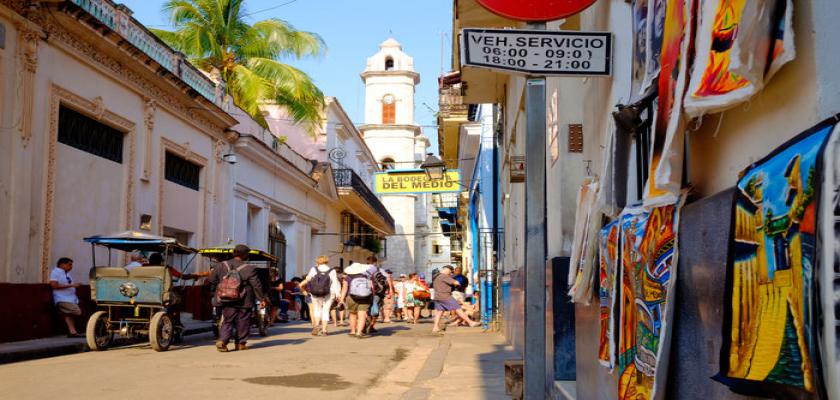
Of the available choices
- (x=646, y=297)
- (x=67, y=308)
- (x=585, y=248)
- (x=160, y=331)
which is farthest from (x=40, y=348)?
(x=646, y=297)

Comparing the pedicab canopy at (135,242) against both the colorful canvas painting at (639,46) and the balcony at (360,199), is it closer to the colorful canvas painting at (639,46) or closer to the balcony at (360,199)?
the colorful canvas painting at (639,46)

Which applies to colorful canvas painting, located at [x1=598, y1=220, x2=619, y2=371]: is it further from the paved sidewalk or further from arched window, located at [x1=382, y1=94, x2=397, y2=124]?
arched window, located at [x1=382, y1=94, x2=397, y2=124]

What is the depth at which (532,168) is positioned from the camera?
4.25m

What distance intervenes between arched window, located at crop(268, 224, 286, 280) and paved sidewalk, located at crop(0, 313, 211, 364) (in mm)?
16726

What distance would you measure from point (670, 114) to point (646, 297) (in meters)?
0.87

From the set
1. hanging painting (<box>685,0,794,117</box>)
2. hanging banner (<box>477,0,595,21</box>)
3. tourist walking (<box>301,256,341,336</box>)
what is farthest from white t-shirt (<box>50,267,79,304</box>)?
hanging painting (<box>685,0,794,117</box>)

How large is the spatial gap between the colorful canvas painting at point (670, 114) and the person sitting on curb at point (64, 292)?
41.4ft

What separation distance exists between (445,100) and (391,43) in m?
37.6

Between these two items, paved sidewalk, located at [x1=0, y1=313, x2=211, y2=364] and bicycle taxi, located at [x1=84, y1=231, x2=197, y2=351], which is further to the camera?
bicycle taxi, located at [x1=84, y1=231, x2=197, y2=351]

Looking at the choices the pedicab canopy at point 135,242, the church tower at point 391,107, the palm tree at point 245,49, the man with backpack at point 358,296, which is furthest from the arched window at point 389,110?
the pedicab canopy at point 135,242

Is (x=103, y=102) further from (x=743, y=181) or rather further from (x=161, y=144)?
(x=743, y=181)

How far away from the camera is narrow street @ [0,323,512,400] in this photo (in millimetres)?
8430

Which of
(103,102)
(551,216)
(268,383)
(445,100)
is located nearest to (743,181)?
(551,216)

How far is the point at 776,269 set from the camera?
2.46 meters
